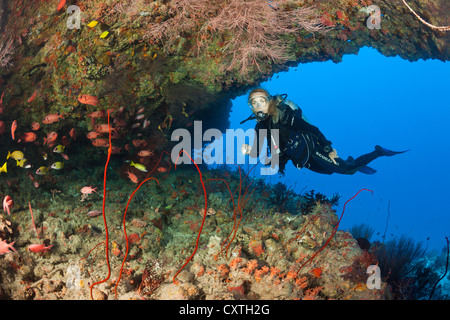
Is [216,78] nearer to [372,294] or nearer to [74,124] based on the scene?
[74,124]

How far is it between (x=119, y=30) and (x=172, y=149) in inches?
164

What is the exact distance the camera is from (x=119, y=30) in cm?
506

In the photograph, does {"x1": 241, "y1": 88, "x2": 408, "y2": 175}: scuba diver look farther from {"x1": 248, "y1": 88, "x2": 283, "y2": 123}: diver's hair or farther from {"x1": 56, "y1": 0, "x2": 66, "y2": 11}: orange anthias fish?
{"x1": 56, "y1": 0, "x2": 66, "y2": 11}: orange anthias fish

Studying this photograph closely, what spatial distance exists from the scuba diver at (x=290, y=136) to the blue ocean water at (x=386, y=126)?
5785cm

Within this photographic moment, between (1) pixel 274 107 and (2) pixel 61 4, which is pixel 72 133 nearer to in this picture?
(2) pixel 61 4

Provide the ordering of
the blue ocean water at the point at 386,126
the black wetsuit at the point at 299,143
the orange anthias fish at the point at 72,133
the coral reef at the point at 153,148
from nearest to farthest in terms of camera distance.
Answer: the coral reef at the point at 153,148 → the black wetsuit at the point at 299,143 → the orange anthias fish at the point at 72,133 → the blue ocean water at the point at 386,126

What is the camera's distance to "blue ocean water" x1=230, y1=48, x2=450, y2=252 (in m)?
70.1

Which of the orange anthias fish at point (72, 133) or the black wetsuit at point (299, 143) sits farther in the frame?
the orange anthias fish at point (72, 133)

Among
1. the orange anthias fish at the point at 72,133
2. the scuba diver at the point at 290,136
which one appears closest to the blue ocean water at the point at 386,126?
the scuba diver at the point at 290,136

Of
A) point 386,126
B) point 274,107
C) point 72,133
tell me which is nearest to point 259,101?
point 274,107

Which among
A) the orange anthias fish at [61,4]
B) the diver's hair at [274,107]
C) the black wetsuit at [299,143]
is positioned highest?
the orange anthias fish at [61,4]

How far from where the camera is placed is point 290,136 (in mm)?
5090

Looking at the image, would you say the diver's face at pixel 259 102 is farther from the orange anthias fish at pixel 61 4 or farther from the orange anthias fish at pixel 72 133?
the orange anthias fish at pixel 61 4

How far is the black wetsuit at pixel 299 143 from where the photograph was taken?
494 centimetres
